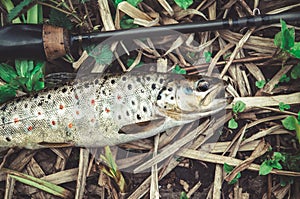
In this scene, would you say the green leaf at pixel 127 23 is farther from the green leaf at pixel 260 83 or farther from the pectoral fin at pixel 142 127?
the green leaf at pixel 260 83

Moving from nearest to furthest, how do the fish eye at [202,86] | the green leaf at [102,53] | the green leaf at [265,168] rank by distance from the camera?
1. the fish eye at [202,86]
2. the green leaf at [265,168]
3. the green leaf at [102,53]

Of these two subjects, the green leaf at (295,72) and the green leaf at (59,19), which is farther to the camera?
the green leaf at (59,19)

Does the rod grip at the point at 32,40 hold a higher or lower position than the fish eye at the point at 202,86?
higher

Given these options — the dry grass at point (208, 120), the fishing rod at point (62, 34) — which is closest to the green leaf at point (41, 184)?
the dry grass at point (208, 120)

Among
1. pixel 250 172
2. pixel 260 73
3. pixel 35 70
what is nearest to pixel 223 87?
pixel 260 73

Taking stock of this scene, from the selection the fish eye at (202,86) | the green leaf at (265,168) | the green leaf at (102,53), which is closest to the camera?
the fish eye at (202,86)

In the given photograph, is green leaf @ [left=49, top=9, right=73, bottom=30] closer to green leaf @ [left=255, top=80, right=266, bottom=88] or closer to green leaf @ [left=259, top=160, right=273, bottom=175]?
green leaf @ [left=255, top=80, right=266, bottom=88]
